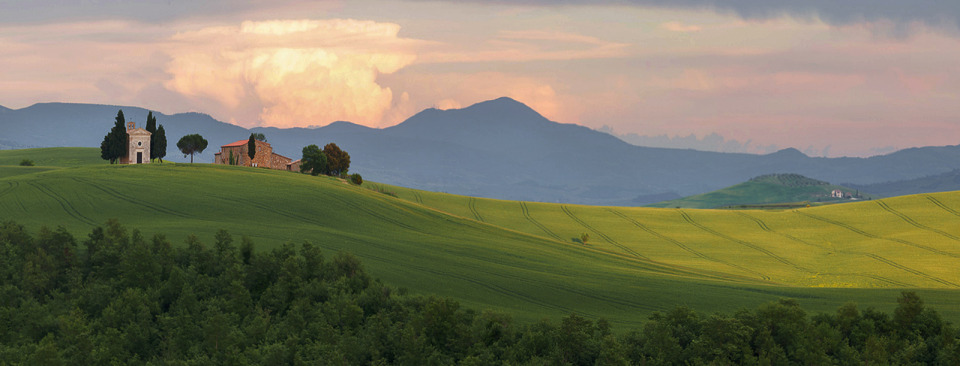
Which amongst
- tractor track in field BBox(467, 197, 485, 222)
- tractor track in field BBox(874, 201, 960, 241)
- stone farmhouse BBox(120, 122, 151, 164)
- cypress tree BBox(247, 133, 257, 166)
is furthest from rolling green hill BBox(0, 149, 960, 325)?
cypress tree BBox(247, 133, 257, 166)

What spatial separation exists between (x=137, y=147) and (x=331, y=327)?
77.7m

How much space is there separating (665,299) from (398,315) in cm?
1912

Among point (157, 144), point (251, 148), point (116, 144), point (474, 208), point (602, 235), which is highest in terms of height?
point (251, 148)

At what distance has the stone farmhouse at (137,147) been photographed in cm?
10756

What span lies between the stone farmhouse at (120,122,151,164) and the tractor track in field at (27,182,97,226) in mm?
30308

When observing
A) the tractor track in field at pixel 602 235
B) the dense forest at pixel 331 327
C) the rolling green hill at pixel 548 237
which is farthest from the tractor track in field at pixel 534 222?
the dense forest at pixel 331 327

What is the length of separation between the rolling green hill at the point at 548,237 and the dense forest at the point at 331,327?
14.6ft

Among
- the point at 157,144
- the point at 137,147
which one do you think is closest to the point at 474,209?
the point at 157,144

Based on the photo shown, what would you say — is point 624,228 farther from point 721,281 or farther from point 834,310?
point 834,310

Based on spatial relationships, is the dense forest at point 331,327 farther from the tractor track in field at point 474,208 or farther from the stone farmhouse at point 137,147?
the stone farmhouse at point 137,147

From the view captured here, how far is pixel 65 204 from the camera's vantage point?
226 feet

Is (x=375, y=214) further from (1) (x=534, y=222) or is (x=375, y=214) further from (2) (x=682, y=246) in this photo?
(2) (x=682, y=246)

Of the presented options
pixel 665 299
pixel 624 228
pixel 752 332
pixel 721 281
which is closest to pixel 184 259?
pixel 665 299

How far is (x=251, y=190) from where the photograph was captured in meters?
82.3
